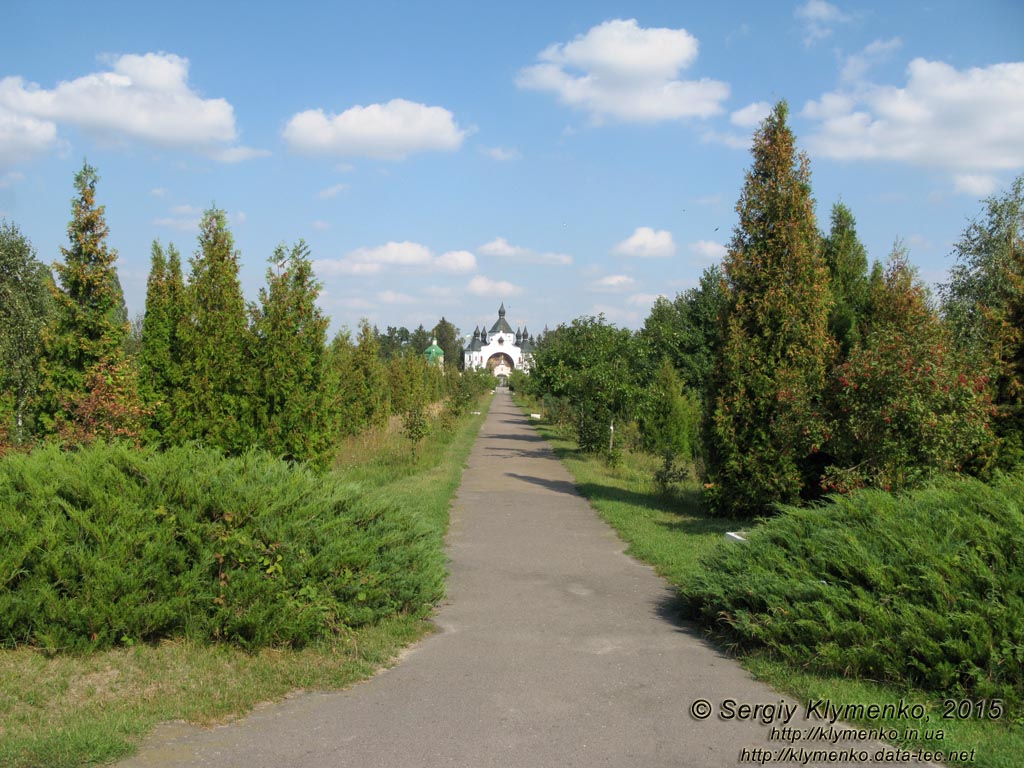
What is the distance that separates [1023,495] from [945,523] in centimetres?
74

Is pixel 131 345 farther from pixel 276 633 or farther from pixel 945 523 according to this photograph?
pixel 945 523

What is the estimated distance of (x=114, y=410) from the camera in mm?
10633

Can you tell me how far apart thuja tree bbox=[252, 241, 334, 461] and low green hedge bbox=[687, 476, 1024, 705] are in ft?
20.6

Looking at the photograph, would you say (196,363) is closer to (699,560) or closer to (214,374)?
(214,374)

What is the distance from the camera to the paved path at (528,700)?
160 inches

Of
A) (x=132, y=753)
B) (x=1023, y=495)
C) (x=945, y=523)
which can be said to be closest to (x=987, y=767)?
(x=945, y=523)

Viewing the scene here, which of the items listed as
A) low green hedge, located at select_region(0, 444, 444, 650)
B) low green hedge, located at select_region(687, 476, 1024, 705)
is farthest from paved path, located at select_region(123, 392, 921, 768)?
low green hedge, located at select_region(0, 444, 444, 650)

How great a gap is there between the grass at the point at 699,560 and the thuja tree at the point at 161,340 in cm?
696

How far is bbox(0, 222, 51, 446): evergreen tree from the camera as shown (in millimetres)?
13789

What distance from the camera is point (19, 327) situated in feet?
58.7

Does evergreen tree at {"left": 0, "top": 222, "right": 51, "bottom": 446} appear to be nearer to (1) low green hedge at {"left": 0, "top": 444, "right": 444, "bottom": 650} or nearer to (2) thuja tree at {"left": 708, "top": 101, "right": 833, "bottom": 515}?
(1) low green hedge at {"left": 0, "top": 444, "right": 444, "bottom": 650}

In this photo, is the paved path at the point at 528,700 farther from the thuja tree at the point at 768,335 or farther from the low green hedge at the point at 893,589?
the thuja tree at the point at 768,335

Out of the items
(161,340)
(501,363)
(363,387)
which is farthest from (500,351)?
(161,340)

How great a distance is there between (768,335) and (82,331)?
1033cm
